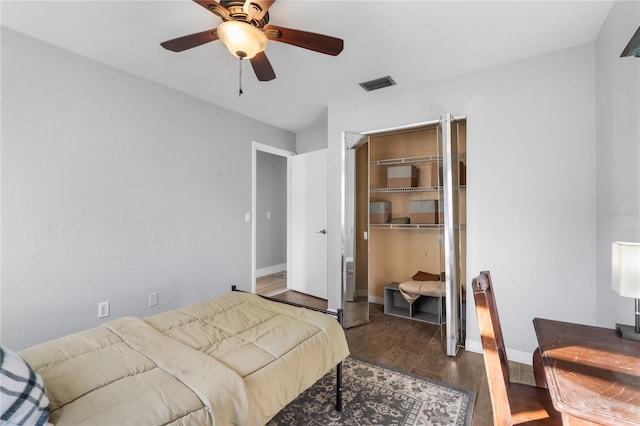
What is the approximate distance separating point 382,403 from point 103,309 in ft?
7.85

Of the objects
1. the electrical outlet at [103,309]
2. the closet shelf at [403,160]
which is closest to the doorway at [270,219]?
the closet shelf at [403,160]

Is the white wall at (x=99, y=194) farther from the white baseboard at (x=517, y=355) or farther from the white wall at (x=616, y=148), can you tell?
the white wall at (x=616, y=148)

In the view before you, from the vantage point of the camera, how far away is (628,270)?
Answer: 1.17m

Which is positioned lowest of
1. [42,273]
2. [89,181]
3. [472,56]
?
[42,273]

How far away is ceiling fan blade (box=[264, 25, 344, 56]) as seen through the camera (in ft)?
5.39

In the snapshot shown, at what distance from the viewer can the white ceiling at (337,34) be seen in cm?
186

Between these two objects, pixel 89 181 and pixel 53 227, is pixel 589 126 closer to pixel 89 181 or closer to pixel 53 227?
pixel 89 181

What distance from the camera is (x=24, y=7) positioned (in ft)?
6.10

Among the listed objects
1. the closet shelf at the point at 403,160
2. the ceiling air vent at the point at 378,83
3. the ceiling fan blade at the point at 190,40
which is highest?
the ceiling air vent at the point at 378,83

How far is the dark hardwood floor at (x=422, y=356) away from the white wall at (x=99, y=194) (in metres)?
1.85

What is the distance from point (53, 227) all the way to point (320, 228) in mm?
2838

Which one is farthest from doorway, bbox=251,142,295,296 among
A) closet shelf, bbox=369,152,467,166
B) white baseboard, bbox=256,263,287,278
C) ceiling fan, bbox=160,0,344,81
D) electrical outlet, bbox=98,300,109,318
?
ceiling fan, bbox=160,0,344,81

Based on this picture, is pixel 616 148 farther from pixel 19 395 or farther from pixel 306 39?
pixel 19 395

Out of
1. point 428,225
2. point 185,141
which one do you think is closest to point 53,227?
point 185,141
